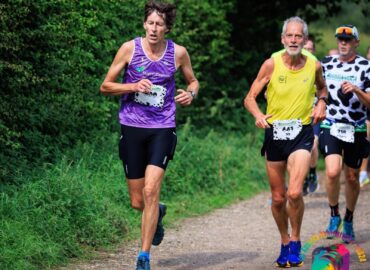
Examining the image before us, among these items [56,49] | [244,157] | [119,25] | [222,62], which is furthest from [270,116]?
[222,62]

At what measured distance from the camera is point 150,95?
8.02 m

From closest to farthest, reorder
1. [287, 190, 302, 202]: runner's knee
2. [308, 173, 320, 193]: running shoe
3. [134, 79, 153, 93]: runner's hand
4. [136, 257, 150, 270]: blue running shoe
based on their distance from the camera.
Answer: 1. [136, 257, 150, 270]: blue running shoe
2. [134, 79, 153, 93]: runner's hand
3. [287, 190, 302, 202]: runner's knee
4. [308, 173, 320, 193]: running shoe

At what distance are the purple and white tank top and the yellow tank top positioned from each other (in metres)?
0.96

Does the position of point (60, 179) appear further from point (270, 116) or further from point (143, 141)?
point (270, 116)

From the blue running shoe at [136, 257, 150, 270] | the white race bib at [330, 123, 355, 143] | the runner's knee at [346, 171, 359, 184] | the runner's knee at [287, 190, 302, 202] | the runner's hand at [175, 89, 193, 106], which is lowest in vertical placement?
the blue running shoe at [136, 257, 150, 270]

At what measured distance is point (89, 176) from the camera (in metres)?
10.6

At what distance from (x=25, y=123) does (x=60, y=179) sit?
3.41ft

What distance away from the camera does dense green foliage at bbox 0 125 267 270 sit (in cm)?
833

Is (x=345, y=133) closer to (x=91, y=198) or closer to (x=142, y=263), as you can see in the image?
(x=91, y=198)

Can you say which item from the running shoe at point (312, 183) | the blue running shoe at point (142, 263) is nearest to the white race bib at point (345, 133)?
the blue running shoe at point (142, 263)

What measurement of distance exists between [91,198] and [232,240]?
168 cm

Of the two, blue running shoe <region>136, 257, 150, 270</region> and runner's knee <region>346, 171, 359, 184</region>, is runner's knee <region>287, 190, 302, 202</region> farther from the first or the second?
runner's knee <region>346, 171, 359, 184</region>

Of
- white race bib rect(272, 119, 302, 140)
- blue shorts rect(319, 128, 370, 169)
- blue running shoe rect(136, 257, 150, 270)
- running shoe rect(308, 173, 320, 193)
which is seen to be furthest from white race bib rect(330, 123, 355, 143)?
running shoe rect(308, 173, 320, 193)

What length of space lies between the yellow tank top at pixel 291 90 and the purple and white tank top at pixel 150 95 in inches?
37.8
